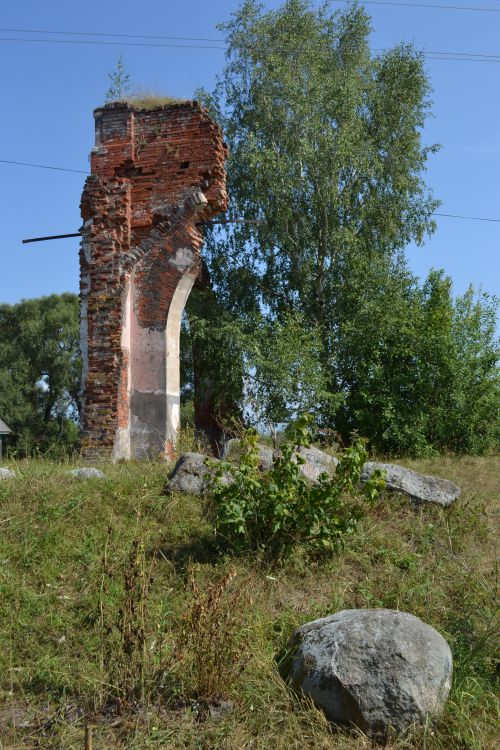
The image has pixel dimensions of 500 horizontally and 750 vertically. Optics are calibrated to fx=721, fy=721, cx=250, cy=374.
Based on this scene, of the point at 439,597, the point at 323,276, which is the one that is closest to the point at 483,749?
the point at 439,597

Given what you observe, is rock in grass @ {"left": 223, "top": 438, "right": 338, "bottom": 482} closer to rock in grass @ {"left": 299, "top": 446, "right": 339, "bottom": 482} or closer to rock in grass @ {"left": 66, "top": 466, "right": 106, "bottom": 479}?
rock in grass @ {"left": 299, "top": 446, "right": 339, "bottom": 482}

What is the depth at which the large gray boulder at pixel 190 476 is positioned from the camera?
709 centimetres

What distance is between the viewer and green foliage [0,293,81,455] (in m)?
33.3

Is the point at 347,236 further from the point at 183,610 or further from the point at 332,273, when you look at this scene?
the point at 183,610

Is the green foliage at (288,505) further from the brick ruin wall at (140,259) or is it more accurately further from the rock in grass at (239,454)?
the brick ruin wall at (140,259)

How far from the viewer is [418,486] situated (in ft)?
24.4

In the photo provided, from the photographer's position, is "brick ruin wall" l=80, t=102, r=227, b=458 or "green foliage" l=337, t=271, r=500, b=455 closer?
"brick ruin wall" l=80, t=102, r=227, b=458

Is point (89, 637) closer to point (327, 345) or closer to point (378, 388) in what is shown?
point (378, 388)

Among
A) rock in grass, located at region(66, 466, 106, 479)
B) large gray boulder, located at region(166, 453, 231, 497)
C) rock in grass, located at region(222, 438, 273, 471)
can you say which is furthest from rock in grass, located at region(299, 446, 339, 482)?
rock in grass, located at region(66, 466, 106, 479)

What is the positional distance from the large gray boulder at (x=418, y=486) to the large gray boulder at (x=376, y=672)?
118 inches

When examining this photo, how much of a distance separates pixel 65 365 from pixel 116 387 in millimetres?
23662

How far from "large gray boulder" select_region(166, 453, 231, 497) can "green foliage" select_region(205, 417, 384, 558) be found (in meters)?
0.99

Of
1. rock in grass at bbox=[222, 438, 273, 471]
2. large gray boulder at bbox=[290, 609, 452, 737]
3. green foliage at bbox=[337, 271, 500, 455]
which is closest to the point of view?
large gray boulder at bbox=[290, 609, 452, 737]

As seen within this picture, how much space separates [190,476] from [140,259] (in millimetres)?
5373
